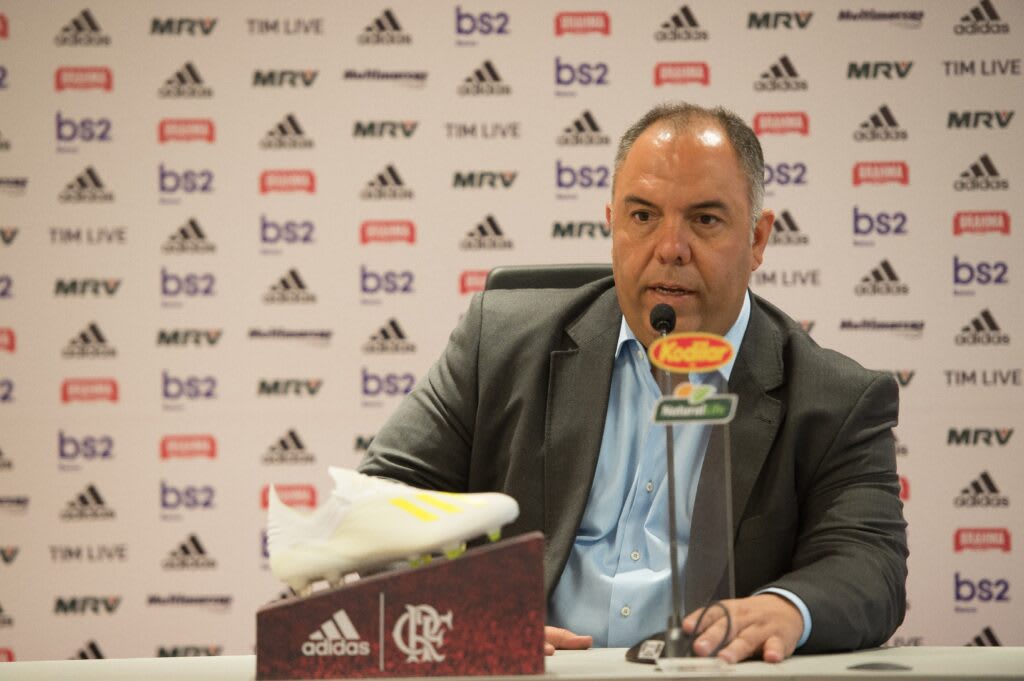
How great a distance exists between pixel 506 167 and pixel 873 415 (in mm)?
2821

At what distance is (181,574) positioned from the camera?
4348 mm

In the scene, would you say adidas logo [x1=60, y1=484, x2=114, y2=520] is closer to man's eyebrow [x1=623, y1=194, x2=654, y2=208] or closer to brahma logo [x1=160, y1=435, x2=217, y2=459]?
brahma logo [x1=160, y1=435, x2=217, y2=459]

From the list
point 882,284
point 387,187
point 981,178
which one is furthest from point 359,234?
point 981,178

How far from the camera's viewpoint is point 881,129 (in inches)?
176

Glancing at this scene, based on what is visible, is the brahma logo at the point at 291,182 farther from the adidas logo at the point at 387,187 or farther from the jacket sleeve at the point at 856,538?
the jacket sleeve at the point at 856,538

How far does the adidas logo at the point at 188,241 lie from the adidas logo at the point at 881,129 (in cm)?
272

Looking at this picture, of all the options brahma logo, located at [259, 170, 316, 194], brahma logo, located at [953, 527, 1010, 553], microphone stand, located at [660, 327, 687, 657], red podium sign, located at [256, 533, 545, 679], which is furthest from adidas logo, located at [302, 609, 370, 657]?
brahma logo, located at [953, 527, 1010, 553]

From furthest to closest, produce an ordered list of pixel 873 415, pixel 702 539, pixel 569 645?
pixel 873 415 → pixel 569 645 → pixel 702 539

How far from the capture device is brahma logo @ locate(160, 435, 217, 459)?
14.3 ft

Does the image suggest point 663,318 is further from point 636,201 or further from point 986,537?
point 986,537

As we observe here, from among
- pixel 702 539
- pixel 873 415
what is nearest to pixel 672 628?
pixel 702 539

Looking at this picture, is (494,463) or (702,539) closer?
(702,539)

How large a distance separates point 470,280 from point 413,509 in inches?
128

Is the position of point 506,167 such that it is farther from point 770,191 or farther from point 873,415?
point 873,415
